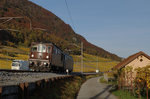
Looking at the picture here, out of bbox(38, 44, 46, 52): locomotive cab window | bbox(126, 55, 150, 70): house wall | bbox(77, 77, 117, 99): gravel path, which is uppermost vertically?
bbox(38, 44, 46, 52): locomotive cab window

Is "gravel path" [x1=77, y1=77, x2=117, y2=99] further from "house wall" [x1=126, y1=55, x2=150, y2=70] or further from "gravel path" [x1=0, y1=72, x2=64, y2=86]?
"house wall" [x1=126, y1=55, x2=150, y2=70]

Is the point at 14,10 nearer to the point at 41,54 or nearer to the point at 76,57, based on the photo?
the point at 76,57

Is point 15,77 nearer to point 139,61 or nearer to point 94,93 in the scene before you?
point 94,93

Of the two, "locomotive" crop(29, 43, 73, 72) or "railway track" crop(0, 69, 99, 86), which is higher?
"locomotive" crop(29, 43, 73, 72)

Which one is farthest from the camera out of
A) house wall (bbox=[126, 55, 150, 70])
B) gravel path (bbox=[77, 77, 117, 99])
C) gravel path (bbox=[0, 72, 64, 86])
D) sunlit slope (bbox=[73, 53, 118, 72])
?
sunlit slope (bbox=[73, 53, 118, 72])

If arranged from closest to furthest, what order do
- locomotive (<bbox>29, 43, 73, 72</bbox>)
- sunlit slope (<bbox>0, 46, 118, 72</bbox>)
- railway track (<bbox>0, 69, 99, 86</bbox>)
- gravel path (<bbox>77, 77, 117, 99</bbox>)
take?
railway track (<bbox>0, 69, 99, 86</bbox>), gravel path (<bbox>77, 77, 117, 99</bbox>), locomotive (<bbox>29, 43, 73, 72</bbox>), sunlit slope (<bbox>0, 46, 118, 72</bbox>)

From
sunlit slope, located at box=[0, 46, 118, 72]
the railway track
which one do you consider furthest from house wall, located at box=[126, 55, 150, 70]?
sunlit slope, located at box=[0, 46, 118, 72]

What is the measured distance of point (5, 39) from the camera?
90.7 meters

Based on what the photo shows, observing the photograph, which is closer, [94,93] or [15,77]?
[15,77]

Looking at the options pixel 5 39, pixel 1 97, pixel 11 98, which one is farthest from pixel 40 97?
pixel 5 39

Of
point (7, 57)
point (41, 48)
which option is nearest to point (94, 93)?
point (41, 48)

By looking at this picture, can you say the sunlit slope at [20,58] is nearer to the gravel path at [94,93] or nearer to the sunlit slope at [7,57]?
the sunlit slope at [7,57]

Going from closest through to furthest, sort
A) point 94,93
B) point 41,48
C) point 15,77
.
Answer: point 15,77 < point 94,93 < point 41,48

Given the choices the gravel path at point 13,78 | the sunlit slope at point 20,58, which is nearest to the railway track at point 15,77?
the gravel path at point 13,78
